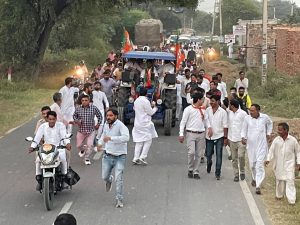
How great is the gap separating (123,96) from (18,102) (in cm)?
751

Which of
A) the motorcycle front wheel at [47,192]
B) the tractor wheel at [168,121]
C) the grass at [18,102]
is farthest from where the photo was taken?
the grass at [18,102]

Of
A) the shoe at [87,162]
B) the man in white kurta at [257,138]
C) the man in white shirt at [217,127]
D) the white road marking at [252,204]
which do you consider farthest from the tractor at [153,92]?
the man in white kurta at [257,138]

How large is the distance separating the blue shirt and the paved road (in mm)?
916

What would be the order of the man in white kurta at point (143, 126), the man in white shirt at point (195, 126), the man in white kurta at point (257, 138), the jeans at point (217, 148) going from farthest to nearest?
1. the man in white kurta at point (143, 126)
2. the jeans at point (217, 148)
3. the man in white shirt at point (195, 126)
4. the man in white kurta at point (257, 138)

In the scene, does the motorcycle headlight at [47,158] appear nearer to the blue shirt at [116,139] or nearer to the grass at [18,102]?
the blue shirt at [116,139]

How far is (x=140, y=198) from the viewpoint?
1021 centimetres

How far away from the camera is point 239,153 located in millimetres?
11359

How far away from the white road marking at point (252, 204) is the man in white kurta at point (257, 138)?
0.24 m

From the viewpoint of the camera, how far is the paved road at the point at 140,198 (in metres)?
9.05

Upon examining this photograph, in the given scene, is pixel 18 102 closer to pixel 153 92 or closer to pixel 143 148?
pixel 153 92

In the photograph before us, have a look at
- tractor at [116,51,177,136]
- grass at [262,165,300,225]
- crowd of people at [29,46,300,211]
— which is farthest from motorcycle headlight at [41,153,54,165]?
tractor at [116,51,177,136]

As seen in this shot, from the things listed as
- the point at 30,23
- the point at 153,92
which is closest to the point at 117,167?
the point at 153,92

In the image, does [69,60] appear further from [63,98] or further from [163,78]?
[63,98]

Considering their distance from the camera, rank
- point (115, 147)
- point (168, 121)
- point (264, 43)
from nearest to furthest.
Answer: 1. point (115, 147)
2. point (168, 121)
3. point (264, 43)
